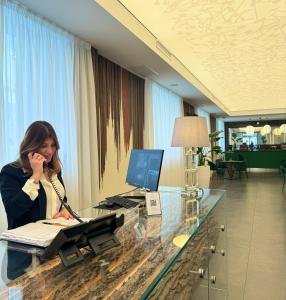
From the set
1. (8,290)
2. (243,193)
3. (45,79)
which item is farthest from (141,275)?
(243,193)

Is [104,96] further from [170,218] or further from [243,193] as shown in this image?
[243,193]

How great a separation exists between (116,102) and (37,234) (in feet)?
11.4

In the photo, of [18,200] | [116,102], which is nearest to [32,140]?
[18,200]

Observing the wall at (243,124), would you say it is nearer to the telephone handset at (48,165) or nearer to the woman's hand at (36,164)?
the telephone handset at (48,165)

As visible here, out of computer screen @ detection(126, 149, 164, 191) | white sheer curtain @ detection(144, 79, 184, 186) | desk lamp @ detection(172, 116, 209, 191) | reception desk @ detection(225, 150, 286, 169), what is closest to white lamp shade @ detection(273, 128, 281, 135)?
reception desk @ detection(225, 150, 286, 169)

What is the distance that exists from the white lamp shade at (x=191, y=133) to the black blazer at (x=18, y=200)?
55.3 inches

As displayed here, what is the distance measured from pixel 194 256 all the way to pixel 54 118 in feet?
7.11

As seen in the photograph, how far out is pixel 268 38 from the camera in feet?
15.2

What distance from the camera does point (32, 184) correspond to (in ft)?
5.86

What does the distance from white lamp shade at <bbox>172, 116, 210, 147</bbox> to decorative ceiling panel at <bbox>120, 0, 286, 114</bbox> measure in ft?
4.94

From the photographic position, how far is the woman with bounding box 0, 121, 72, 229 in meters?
1.76

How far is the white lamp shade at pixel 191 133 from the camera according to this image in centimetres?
277

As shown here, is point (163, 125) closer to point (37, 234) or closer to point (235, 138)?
point (37, 234)

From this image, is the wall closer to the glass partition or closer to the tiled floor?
the glass partition
